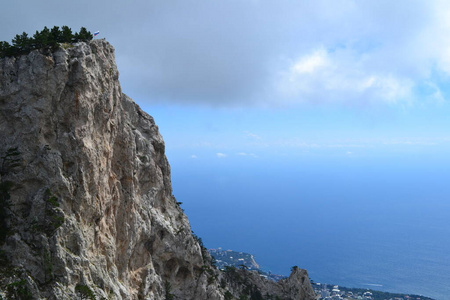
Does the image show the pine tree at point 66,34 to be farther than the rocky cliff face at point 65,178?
Yes

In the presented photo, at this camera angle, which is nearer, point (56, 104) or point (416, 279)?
point (56, 104)

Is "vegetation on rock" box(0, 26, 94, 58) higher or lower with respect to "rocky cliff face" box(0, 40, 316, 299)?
higher

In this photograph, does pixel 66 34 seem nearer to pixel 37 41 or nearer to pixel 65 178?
pixel 37 41

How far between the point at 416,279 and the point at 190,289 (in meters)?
166

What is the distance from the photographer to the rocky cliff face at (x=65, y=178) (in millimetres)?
26406

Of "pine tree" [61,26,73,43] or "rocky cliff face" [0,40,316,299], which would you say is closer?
"rocky cliff face" [0,40,316,299]

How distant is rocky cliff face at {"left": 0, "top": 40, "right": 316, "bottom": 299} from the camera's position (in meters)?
26.4

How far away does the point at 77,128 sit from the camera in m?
29.6

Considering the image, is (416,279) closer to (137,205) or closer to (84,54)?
(137,205)

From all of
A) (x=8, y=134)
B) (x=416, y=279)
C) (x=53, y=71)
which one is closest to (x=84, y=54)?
(x=53, y=71)

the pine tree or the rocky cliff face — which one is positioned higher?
the pine tree

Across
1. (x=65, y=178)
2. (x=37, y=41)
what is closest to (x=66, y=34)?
(x=37, y=41)

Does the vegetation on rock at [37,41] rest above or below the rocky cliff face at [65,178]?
above

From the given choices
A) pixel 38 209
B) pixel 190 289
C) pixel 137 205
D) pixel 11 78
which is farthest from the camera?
pixel 190 289
